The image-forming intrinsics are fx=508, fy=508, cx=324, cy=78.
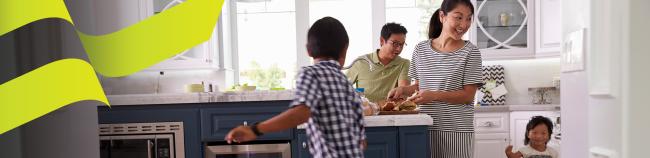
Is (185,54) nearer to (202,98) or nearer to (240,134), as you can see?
(202,98)

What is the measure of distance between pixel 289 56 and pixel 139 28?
1667mm

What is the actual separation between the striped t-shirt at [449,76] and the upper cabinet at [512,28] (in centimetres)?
232

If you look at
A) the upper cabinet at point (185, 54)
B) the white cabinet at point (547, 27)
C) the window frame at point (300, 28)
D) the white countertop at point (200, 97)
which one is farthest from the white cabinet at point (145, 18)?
the white cabinet at point (547, 27)

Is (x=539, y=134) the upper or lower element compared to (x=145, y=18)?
lower

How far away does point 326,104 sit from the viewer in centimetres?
127

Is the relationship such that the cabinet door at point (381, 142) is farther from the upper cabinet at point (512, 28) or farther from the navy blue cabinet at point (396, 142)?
the upper cabinet at point (512, 28)

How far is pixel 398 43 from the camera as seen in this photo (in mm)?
2521

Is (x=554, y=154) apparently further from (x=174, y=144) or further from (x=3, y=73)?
(x=3, y=73)

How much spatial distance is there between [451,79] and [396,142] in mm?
447

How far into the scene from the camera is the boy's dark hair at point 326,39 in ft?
4.38

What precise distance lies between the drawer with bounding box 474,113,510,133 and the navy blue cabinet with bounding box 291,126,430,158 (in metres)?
1.94

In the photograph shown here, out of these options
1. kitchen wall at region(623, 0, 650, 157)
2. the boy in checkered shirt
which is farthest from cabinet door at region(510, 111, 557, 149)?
the boy in checkered shirt

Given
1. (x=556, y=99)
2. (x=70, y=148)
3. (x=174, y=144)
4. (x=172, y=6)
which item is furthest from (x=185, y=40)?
(x=556, y=99)

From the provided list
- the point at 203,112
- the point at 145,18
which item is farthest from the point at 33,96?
the point at 145,18
